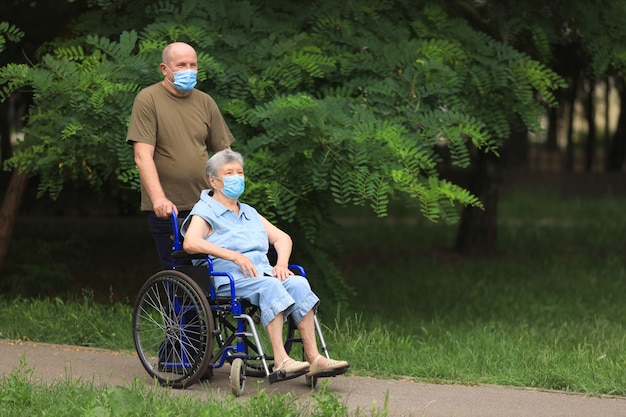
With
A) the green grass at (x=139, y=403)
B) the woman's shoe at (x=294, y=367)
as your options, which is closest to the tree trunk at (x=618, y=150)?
the woman's shoe at (x=294, y=367)

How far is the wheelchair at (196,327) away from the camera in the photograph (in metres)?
5.82

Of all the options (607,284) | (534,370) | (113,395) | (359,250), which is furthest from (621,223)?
(113,395)

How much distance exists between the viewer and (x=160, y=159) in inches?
251

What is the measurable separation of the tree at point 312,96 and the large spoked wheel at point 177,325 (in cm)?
184

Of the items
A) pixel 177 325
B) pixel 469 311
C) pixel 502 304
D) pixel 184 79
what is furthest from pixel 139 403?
pixel 502 304

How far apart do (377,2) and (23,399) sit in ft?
16.6

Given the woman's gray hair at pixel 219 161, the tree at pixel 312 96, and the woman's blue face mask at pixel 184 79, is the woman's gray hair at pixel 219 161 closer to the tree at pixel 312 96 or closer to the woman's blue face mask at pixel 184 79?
the woman's blue face mask at pixel 184 79

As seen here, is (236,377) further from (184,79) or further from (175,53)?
(175,53)

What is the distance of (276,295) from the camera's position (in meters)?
5.82

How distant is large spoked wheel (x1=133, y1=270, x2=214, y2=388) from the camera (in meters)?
5.86

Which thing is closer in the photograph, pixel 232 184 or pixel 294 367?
pixel 294 367

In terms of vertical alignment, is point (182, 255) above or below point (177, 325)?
above

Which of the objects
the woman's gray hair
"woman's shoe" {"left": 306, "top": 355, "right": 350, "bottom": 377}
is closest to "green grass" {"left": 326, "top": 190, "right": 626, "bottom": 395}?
"woman's shoe" {"left": 306, "top": 355, "right": 350, "bottom": 377}

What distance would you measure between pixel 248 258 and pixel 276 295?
0.30m
